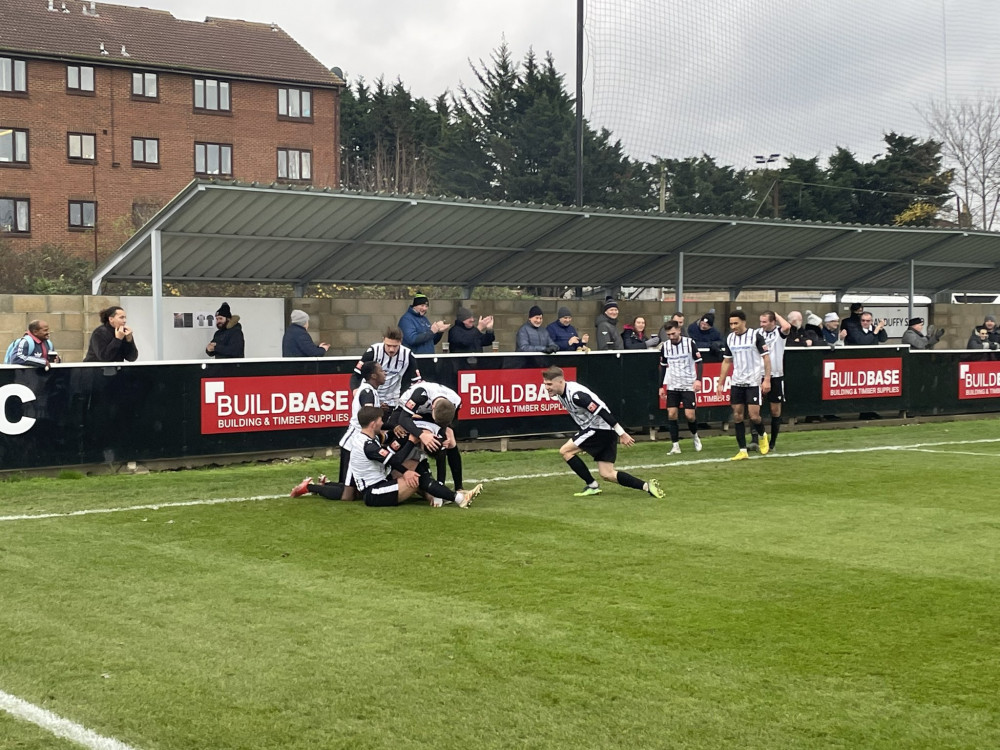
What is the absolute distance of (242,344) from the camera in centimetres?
1689

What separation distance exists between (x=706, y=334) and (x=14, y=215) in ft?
132

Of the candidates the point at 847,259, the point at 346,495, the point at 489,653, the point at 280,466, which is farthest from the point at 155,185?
the point at 489,653

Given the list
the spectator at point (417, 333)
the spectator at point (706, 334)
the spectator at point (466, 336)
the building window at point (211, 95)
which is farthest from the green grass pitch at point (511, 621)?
the building window at point (211, 95)

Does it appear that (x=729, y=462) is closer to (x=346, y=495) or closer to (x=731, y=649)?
(x=346, y=495)

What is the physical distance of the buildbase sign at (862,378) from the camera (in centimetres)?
2194

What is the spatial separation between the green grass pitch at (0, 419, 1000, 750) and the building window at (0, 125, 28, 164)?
43467mm

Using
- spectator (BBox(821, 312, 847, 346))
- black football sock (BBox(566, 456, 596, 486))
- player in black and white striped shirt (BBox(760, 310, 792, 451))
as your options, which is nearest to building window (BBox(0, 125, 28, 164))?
spectator (BBox(821, 312, 847, 346))

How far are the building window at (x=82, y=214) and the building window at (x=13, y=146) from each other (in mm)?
2772

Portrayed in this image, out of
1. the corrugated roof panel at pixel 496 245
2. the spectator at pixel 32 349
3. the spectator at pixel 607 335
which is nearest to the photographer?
the spectator at pixel 32 349

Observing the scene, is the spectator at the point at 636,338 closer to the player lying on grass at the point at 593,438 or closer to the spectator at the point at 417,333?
the spectator at the point at 417,333


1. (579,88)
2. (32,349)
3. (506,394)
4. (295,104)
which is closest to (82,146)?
(295,104)

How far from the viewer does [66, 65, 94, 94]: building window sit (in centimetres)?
5306

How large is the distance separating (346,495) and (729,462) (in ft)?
20.0

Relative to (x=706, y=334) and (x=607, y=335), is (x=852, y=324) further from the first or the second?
(x=607, y=335)
